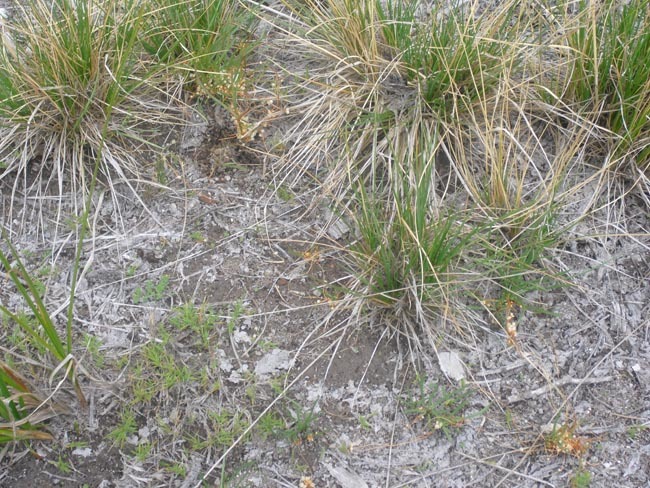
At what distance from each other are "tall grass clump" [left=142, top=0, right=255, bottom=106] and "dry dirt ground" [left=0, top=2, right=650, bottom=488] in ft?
1.13

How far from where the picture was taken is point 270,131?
2.58 m

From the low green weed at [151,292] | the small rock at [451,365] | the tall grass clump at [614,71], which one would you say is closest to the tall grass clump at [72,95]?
the low green weed at [151,292]

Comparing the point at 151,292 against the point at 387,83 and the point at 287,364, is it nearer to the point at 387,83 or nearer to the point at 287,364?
the point at 287,364

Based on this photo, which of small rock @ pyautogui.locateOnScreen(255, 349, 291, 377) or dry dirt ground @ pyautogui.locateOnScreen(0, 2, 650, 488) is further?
→ small rock @ pyautogui.locateOnScreen(255, 349, 291, 377)

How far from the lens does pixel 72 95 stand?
7.91 feet

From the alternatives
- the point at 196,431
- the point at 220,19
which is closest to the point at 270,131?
the point at 220,19

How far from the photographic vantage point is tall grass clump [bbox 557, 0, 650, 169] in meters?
2.28

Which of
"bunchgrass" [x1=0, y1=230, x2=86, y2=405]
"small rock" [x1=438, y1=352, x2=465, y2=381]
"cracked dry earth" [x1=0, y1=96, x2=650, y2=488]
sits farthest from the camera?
"small rock" [x1=438, y1=352, x2=465, y2=381]

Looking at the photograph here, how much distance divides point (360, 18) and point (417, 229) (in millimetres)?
906

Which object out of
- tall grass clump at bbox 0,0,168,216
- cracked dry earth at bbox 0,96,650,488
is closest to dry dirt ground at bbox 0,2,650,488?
cracked dry earth at bbox 0,96,650,488

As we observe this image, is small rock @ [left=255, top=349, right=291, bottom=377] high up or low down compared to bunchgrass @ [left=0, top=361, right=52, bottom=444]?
down

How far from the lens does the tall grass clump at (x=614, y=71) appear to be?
89.7 inches

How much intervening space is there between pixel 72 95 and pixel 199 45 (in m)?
0.49

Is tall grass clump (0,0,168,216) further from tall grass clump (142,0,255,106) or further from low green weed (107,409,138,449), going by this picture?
low green weed (107,409,138,449)
